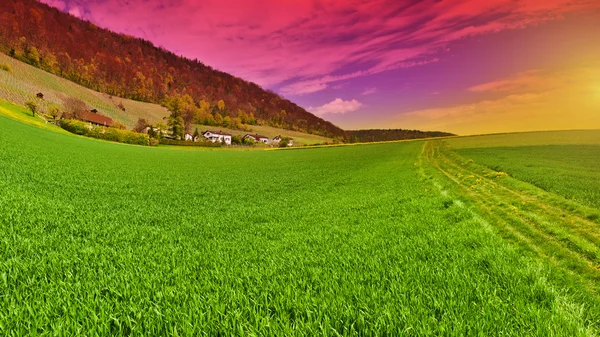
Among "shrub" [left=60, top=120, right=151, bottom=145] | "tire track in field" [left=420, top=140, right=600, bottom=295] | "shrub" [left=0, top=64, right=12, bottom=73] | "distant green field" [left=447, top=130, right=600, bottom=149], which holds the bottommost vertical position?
"tire track in field" [left=420, top=140, right=600, bottom=295]

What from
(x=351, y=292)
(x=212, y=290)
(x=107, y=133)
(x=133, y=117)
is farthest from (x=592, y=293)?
(x=133, y=117)

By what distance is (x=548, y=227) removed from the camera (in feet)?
27.7

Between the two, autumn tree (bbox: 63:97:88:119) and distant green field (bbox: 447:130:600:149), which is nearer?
distant green field (bbox: 447:130:600:149)

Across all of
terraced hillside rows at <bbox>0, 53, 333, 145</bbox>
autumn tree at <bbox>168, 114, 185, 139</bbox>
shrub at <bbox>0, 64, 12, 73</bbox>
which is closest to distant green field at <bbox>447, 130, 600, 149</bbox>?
autumn tree at <bbox>168, 114, 185, 139</bbox>

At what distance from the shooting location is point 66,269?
4738 millimetres

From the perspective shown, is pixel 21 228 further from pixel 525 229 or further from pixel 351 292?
pixel 525 229

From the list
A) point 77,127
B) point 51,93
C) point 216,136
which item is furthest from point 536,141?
point 51,93

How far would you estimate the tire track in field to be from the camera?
19.9 feet

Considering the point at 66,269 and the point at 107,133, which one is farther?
the point at 107,133

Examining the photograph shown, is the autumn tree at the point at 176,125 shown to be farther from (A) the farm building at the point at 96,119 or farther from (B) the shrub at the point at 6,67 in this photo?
(B) the shrub at the point at 6,67

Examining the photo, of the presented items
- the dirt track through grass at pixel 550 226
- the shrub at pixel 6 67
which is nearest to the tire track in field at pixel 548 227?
the dirt track through grass at pixel 550 226

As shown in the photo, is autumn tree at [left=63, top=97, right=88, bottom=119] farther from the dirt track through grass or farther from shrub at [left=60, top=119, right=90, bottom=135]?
the dirt track through grass

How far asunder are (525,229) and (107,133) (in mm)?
97933

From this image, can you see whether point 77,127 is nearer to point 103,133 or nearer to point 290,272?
point 103,133
